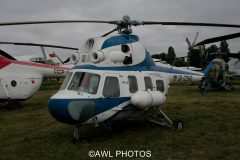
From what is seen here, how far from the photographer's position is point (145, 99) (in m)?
A: 9.02

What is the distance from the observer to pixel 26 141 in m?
9.38

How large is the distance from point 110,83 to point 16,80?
29.3ft

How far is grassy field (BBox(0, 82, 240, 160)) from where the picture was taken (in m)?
7.84

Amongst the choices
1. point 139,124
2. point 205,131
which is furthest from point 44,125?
point 205,131

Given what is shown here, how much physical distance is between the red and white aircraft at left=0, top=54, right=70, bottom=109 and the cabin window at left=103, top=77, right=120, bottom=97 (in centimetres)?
875

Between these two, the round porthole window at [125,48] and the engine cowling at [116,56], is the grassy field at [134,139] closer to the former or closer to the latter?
the engine cowling at [116,56]

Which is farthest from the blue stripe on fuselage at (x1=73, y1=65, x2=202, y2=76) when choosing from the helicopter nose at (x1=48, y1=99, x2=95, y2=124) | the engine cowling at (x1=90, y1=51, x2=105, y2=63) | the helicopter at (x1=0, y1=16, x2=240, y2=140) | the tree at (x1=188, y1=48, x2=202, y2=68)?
the tree at (x1=188, y1=48, x2=202, y2=68)

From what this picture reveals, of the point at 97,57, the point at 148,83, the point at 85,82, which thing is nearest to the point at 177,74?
the point at 148,83

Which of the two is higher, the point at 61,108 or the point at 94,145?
the point at 61,108

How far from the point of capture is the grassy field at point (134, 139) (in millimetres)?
7844

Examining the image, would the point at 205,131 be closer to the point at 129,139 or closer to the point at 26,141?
the point at 129,139

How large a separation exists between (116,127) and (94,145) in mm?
2322

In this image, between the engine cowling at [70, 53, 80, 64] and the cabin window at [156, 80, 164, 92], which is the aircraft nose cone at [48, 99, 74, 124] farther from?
the cabin window at [156, 80, 164, 92]

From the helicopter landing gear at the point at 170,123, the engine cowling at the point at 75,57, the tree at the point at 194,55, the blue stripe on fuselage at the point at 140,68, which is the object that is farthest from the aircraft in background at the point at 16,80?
the tree at the point at 194,55
